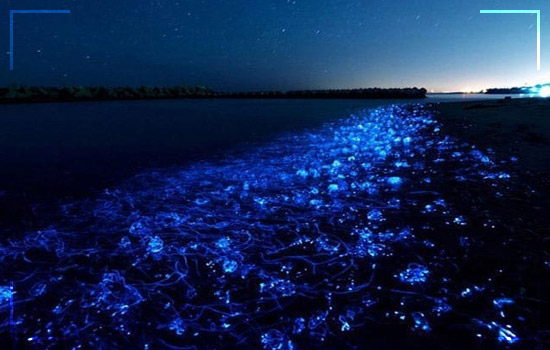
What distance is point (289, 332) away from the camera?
12.2 feet

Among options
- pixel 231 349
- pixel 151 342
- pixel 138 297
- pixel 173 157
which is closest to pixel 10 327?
pixel 138 297

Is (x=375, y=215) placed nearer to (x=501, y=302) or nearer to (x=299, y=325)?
(x=501, y=302)

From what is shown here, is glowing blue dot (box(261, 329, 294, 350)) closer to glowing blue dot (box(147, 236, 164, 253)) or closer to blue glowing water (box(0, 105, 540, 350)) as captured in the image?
blue glowing water (box(0, 105, 540, 350))

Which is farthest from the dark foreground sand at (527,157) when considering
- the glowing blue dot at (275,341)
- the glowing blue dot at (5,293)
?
the glowing blue dot at (5,293)

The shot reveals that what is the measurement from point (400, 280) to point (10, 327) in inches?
188

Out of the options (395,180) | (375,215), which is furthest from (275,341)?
(395,180)

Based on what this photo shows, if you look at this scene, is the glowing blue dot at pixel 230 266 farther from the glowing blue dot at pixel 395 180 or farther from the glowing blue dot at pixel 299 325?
the glowing blue dot at pixel 395 180

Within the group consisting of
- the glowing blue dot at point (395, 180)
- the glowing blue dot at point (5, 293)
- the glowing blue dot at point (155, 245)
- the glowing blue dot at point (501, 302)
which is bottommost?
the glowing blue dot at point (501, 302)

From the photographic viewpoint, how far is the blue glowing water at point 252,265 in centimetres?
382

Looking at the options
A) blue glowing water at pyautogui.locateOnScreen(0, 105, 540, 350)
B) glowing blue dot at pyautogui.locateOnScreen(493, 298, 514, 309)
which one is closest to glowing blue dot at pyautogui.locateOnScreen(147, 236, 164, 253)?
blue glowing water at pyautogui.locateOnScreen(0, 105, 540, 350)

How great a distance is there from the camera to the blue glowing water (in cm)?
382

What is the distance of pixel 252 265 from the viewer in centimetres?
522

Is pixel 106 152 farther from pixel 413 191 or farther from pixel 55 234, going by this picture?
pixel 413 191

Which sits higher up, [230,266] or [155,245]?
[155,245]
